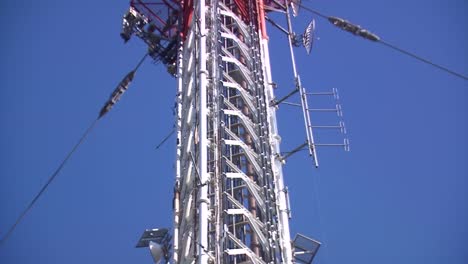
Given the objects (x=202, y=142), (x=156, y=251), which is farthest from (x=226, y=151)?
(x=156, y=251)

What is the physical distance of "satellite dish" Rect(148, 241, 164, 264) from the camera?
1430 centimetres

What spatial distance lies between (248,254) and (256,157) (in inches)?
133

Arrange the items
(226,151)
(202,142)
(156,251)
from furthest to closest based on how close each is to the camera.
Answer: (226,151) → (156,251) → (202,142)

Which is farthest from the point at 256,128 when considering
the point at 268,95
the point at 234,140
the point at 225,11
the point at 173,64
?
the point at 173,64

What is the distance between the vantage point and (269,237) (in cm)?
1329

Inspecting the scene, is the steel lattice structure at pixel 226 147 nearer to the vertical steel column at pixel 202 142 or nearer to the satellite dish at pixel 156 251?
the vertical steel column at pixel 202 142

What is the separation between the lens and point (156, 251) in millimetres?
14336

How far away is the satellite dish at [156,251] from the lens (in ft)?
46.9

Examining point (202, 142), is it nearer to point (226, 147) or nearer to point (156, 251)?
point (226, 147)

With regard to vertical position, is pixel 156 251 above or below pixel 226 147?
below

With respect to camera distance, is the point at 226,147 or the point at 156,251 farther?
the point at 226,147

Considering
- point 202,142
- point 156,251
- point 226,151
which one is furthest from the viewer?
point 226,151

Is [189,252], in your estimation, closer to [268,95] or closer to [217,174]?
[217,174]

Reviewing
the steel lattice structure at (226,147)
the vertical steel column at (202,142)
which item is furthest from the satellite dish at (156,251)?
the vertical steel column at (202,142)
